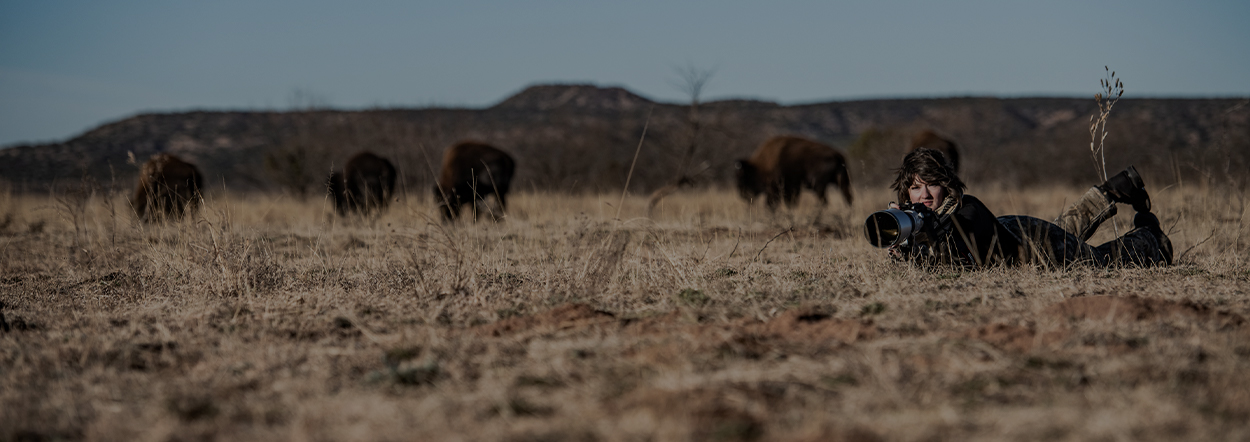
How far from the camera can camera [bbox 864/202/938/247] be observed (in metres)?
3.80

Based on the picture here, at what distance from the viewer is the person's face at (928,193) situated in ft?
14.3

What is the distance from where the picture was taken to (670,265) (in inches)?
168

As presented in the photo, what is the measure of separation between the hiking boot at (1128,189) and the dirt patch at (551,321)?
11.0 ft

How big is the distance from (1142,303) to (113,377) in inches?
151

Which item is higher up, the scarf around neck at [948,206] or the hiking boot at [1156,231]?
the scarf around neck at [948,206]

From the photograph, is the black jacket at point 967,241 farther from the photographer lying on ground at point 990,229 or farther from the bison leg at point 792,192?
the bison leg at point 792,192

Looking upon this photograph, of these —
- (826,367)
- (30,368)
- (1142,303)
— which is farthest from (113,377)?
(1142,303)

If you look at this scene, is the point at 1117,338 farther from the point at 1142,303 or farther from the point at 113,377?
the point at 113,377

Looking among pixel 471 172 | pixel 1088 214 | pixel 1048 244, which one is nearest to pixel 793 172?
pixel 471 172

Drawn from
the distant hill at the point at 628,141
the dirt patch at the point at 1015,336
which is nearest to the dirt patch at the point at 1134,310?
the dirt patch at the point at 1015,336

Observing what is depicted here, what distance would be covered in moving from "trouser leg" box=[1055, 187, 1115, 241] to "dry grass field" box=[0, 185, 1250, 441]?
1.68 feet

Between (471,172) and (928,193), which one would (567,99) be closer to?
(471,172)

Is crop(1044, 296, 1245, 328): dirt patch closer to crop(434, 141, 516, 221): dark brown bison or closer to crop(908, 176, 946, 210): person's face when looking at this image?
crop(908, 176, 946, 210): person's face

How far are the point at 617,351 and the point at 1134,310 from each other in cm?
204
